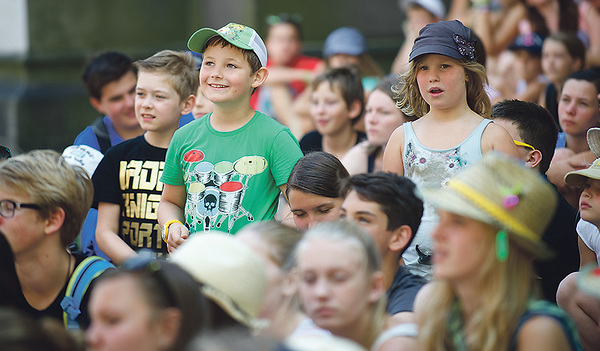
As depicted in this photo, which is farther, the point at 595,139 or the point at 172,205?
the point at 595,139

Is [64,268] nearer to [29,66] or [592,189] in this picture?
[592,189]

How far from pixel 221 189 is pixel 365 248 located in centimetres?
131

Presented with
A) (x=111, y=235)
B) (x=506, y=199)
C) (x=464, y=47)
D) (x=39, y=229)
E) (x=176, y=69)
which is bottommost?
(x=111, y=235)

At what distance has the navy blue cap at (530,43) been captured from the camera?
22.8 feet

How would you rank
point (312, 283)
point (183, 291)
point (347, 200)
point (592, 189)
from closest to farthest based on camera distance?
1. point (183, 291)
2. point (312, 283)
3. point (347, 200)
4. point (592, 189)

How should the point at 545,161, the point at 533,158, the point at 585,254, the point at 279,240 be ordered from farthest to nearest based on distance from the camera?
the point at 545,161
the point at 533,158
the point at 585,254
the point at 279,240

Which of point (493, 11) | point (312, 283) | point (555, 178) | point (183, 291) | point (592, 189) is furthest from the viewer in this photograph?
point (493, 11)

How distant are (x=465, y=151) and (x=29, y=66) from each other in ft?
20.5

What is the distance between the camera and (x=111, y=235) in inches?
163

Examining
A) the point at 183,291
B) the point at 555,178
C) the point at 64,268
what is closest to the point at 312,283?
the point at 183,291

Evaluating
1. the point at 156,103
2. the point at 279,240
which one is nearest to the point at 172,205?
the point at 156,103

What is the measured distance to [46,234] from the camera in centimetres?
336

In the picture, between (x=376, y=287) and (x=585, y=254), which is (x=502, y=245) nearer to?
(x=376, y=287)

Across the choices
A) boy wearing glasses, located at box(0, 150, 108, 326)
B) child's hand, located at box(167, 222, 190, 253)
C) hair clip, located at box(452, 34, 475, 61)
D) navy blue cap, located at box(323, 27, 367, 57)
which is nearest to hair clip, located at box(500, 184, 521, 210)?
hair clip, located at box(452, 34, 475, 61)
